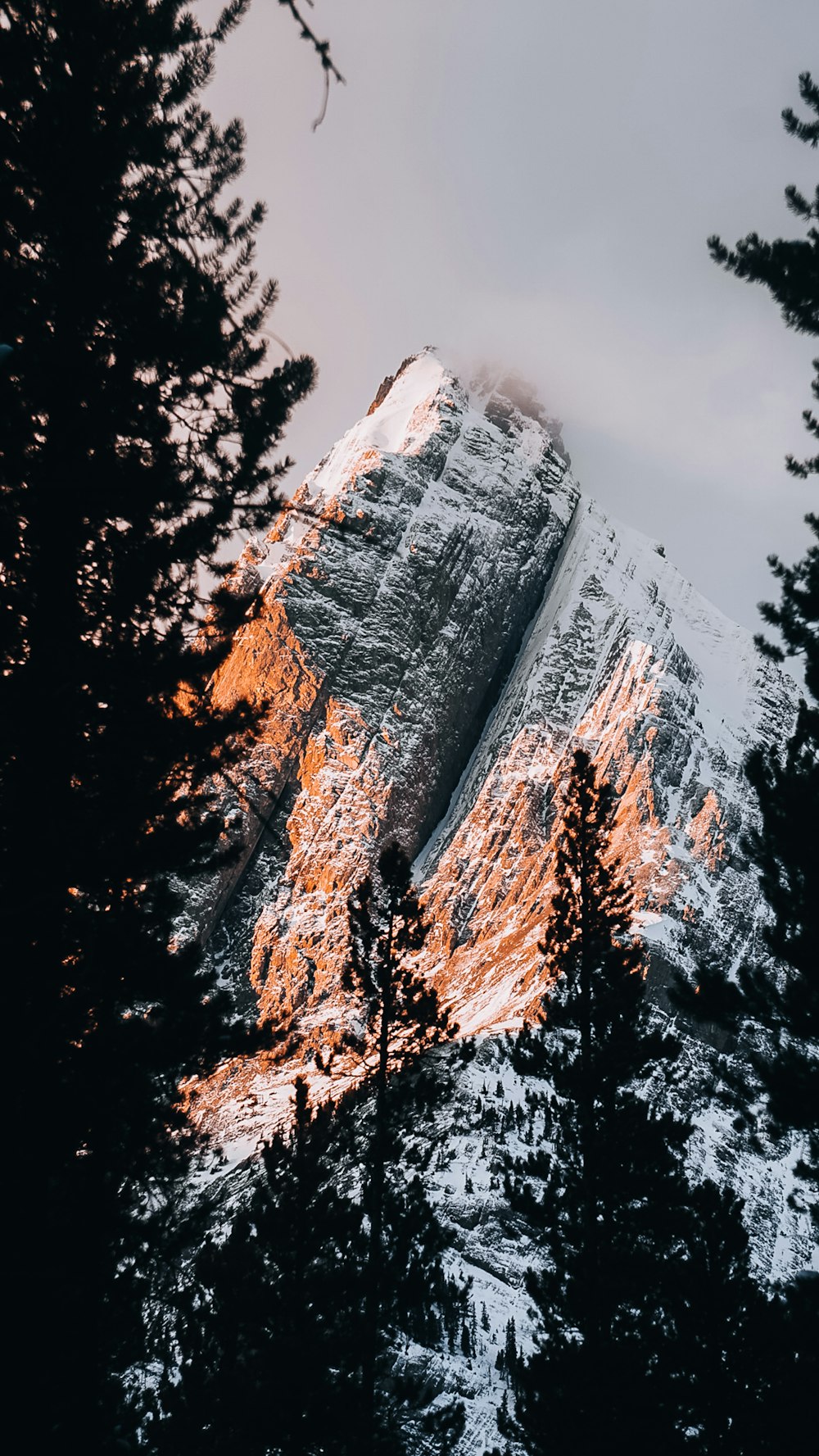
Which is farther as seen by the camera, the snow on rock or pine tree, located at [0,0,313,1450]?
the snow on rock

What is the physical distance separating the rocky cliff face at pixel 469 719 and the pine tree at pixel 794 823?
65.9 meters

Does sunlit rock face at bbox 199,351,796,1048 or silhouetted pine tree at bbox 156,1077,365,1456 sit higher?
sunlit rock face at bbox 199,351,796,1048

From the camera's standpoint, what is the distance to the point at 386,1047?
586 inches

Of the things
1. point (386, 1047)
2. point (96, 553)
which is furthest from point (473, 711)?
point (96, 553)

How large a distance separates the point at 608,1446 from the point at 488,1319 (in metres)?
36.5

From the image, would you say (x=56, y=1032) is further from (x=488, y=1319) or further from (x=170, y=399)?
(x=488, y=1319)

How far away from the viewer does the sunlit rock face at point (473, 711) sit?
339 feet

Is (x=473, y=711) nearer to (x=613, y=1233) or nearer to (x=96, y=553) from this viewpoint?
(x=613, y=1233)

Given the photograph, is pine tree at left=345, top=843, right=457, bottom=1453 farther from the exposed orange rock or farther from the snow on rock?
the exposed orange rock

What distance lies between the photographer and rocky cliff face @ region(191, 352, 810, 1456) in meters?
97.9

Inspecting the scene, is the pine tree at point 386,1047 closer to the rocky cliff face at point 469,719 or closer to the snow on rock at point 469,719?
the rocky cliff face at point 469,719

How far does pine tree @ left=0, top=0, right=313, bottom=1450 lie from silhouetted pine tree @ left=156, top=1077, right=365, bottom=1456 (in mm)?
5683

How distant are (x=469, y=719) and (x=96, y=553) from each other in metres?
128

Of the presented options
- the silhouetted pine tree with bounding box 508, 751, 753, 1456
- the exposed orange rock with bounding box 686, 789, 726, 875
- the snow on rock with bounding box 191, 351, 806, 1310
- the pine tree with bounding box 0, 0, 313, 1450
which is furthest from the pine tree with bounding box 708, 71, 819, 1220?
the exposed orange rock with bounding box 686, 789, 726, 875
